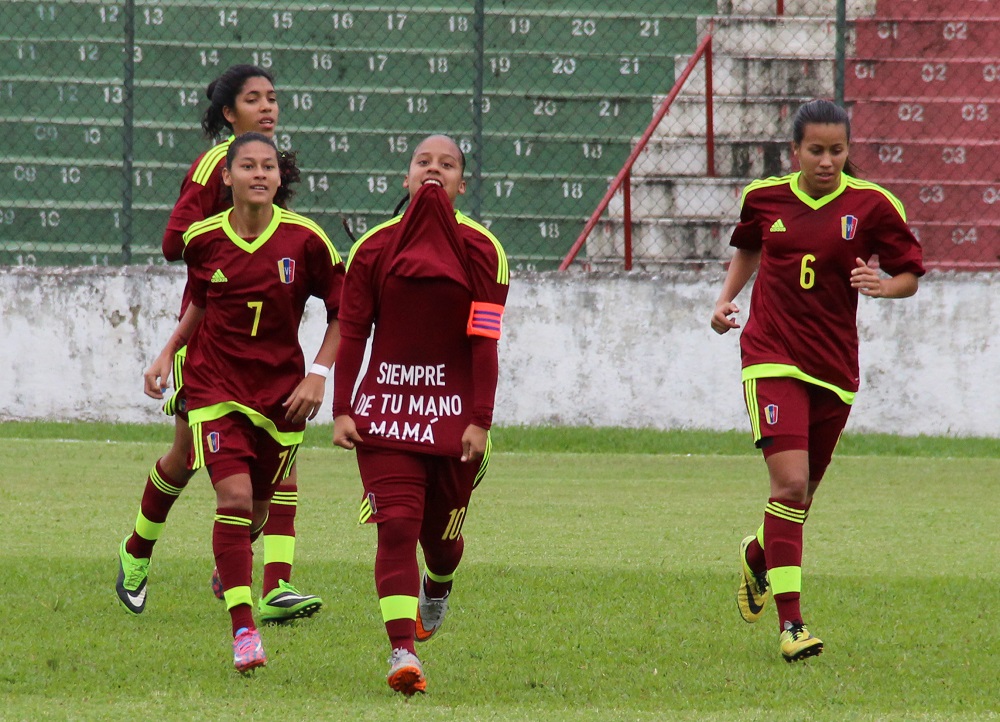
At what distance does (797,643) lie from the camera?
199 inches

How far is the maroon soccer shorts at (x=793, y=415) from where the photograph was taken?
5.43 m

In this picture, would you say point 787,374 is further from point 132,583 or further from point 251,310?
point 132,583

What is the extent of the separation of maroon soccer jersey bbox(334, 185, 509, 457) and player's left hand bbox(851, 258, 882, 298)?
127 centimetres

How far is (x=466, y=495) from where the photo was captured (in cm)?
489

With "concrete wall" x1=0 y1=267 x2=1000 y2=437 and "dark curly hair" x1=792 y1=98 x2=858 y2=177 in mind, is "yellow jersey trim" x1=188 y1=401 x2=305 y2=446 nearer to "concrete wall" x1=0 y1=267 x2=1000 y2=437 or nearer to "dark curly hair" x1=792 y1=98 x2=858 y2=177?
"dark curly hair" x1=792 y1=98 x2=858 y2=177

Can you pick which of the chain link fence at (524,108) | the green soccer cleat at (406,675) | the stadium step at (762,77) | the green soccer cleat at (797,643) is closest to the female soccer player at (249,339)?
the green soccer cleat at (406,675)

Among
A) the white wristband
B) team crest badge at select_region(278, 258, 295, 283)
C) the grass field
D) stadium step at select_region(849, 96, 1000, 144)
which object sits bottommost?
the grass field

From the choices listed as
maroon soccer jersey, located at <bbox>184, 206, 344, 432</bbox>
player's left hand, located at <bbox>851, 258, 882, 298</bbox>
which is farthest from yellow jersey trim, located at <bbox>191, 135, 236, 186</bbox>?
player's left hand, located at <bbox>851, 258, 882, 298</bbox>

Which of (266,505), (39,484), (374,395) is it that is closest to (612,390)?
(39,484)

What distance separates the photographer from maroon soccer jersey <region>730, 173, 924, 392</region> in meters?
5.54

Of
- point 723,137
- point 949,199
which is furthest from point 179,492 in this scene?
point 949,199

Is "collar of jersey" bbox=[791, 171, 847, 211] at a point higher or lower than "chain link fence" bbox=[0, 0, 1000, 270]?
lower

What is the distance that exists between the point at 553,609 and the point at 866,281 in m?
1.72

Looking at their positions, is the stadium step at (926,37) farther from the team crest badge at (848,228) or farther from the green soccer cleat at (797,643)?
the green soccer cleat at (797,643)
